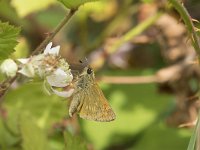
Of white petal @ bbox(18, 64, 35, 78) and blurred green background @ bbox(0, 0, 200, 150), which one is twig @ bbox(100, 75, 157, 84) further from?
Answer: white petal @ bbox(18, 64, 35, 78)

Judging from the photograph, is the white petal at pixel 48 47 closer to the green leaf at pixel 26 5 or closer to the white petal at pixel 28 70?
the white petal at pixel 28 70

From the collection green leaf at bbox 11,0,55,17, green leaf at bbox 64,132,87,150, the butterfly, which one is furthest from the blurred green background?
the butterfly

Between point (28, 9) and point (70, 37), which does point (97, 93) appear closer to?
point (28, 9)

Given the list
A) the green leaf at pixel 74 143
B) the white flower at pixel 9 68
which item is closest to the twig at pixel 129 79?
the green leaf at pixel 74 143

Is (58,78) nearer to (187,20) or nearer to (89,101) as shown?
(89,101)

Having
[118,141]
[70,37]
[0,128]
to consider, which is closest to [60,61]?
[0,128]
